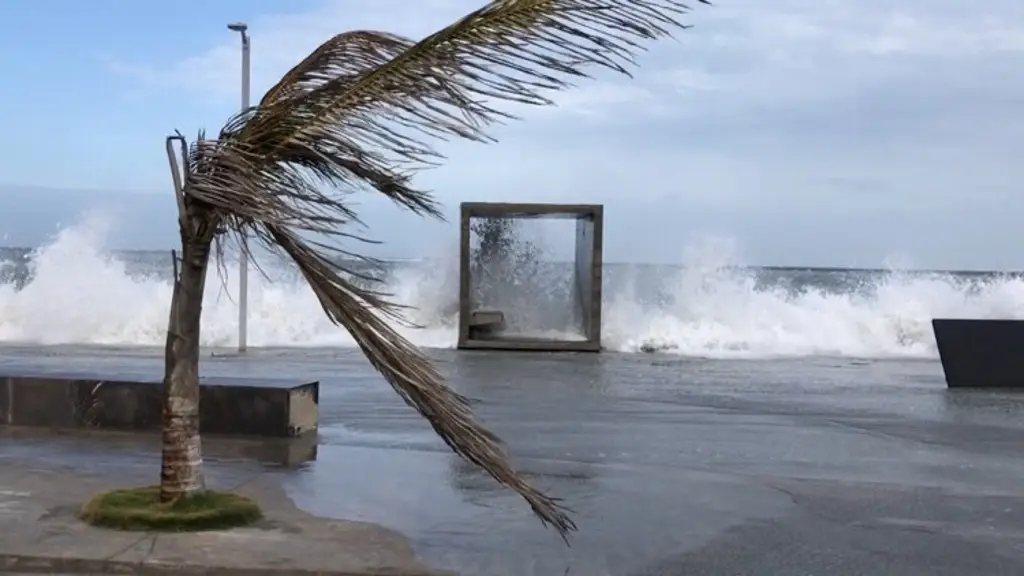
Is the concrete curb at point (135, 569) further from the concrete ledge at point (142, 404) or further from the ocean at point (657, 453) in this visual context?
the concrete ledge at point (142, 404)

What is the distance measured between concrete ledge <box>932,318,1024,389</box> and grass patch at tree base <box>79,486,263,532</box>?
11256 millimetres

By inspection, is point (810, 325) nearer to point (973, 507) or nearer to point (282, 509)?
point (973, 507)

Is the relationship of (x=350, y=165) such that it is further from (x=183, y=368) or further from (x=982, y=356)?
(x=982, y=356)

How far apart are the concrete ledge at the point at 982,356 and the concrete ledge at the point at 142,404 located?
9191 mm

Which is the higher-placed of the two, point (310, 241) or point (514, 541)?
point (310, 241)

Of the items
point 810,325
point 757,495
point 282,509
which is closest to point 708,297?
point 810,325

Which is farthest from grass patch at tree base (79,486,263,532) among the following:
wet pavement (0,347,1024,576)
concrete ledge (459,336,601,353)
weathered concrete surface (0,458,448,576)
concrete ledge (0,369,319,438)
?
concrete ledge (459,336,601,353)

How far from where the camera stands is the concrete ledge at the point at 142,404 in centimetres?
956

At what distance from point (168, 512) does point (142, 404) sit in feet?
12.0

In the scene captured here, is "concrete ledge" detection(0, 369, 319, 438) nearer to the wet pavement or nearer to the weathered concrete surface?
the wet pavement

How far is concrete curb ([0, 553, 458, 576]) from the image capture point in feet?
18.3

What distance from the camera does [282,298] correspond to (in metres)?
25.1

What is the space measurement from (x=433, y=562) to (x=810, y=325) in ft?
65.4

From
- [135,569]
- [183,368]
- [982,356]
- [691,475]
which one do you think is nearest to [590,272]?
[982,356]
